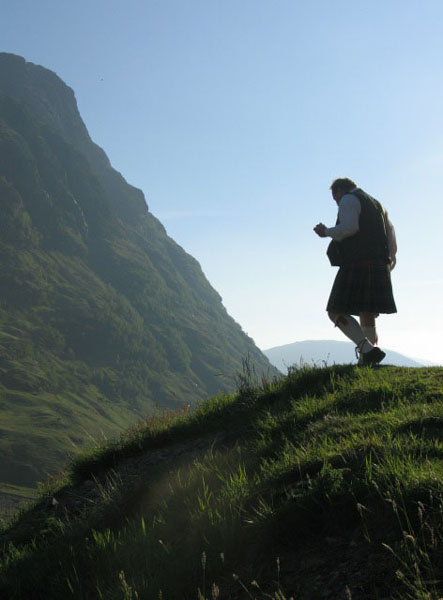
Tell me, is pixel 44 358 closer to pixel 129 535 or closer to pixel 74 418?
pixel 74 418

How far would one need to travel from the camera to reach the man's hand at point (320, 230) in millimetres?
8031

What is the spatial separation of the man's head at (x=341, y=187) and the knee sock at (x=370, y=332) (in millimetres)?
2209

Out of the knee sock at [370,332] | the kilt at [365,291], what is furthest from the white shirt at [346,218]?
the knee sock at [370,332]

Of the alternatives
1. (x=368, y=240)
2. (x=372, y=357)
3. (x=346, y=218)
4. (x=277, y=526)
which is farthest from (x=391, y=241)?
(x=277, y=526)

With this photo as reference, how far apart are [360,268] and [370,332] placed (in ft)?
3.55

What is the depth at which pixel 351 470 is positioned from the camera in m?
3.29

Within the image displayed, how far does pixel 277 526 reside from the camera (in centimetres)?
297

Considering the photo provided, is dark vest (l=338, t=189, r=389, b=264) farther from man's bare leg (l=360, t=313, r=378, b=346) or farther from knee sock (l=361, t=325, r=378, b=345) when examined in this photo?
knee sock (l=361, t=325, r=378, b=345)

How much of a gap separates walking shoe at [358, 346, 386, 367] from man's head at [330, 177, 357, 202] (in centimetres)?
266

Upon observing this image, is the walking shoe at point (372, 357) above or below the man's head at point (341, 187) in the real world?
below

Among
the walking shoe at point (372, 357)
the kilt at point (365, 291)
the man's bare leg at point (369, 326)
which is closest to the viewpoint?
the walking shoe at point (372, 357)

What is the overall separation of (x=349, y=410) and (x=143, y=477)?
2234 mm

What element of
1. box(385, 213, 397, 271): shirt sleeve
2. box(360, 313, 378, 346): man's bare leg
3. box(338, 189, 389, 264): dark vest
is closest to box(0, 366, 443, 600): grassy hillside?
box(360, 313, 378, 346): man's bare leg

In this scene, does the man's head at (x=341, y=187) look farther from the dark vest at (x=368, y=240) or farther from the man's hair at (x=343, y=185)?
the dark vest at (x=368, y=240)
